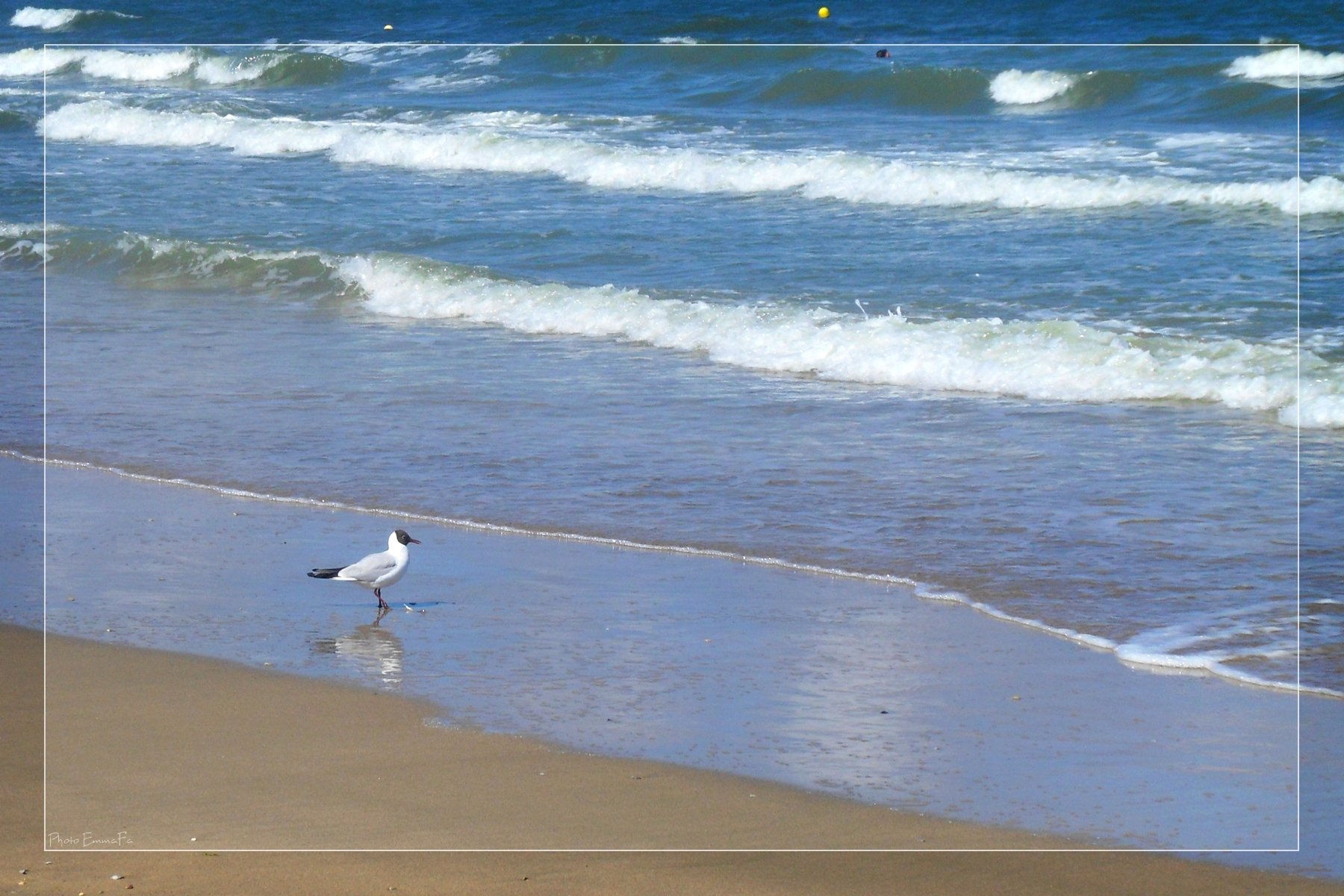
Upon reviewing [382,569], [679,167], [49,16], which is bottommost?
[679,167]

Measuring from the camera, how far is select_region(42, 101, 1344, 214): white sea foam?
13758 millimetres

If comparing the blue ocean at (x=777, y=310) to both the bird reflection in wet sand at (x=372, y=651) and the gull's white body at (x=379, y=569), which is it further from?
the gull's white body at (x=379, y=569)

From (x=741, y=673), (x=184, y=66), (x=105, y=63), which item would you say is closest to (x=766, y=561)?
(x=741, y=673)

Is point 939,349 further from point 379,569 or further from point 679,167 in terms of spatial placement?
point 679,167

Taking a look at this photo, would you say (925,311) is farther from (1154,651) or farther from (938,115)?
(938,115)

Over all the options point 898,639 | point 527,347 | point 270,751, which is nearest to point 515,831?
point 270,751

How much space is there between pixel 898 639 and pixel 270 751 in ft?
6.95

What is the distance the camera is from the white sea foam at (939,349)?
8.77m

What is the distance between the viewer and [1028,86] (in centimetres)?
1830

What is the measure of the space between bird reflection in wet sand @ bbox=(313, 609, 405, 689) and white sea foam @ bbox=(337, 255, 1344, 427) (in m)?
4.72

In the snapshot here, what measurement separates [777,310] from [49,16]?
3133 centimetres

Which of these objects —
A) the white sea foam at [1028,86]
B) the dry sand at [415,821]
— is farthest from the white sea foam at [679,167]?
the dry sand at [415,821]

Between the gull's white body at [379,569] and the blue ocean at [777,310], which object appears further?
the blue ocean at [777,310]

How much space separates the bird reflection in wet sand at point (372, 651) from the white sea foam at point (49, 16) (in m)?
31.8
